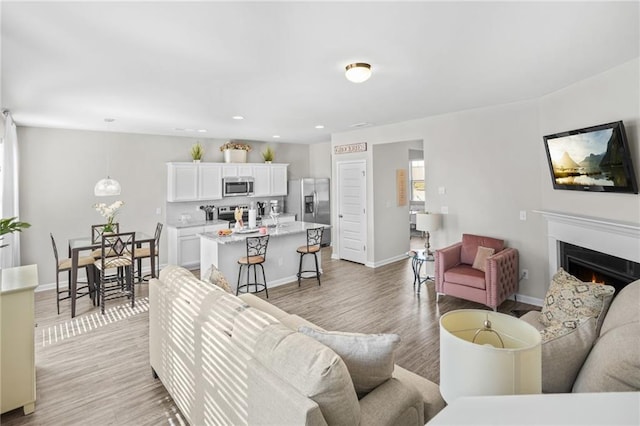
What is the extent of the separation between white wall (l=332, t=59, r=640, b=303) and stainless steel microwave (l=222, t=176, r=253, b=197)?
343cm

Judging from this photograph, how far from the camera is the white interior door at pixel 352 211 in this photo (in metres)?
6.55

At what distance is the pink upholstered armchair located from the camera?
3.92 meters

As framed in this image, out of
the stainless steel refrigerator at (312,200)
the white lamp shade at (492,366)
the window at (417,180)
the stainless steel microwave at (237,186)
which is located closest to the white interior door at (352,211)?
the stainless steel refrigerator at (312,200)

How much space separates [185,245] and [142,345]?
3.19 m

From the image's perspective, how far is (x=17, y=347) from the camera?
2357 mm

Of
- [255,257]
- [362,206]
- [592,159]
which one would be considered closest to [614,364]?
[592,159]

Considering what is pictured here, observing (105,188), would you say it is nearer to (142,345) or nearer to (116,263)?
(116,263)

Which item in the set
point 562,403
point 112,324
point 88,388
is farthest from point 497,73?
point 112,324

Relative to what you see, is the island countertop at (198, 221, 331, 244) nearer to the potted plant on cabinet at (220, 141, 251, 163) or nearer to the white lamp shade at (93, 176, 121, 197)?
the white lamp shade at (93, 176, 121, 197)

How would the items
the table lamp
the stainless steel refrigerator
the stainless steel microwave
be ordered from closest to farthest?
the table lamp → the stainless steel microwave → the stainless steel refrigerator

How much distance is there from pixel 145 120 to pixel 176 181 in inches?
65.8

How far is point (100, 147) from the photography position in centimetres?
→ 582

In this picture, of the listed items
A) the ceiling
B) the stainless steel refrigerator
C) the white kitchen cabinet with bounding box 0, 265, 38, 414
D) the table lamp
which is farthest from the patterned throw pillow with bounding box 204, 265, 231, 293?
the stainless steel refrigerator

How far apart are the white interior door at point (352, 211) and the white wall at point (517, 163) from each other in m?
1.23
